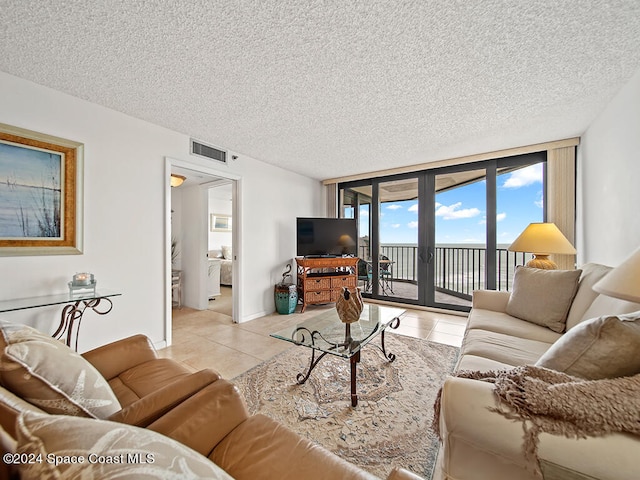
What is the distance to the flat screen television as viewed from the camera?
171 inches

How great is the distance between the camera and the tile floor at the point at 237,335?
2432 millimetres

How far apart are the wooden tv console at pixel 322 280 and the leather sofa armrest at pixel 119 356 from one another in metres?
2.68

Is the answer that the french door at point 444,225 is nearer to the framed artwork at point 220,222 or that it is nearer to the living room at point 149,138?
the living room at point 149,138

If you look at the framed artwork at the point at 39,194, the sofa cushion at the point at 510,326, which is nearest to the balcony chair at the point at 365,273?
the sofa cushion at the point at 510,326

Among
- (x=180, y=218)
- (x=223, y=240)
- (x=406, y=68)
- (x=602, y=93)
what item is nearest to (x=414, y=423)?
(x=406, y=68)

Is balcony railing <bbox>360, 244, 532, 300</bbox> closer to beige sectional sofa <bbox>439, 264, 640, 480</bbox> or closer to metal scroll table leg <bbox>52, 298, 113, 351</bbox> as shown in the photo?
beige sectional sofa <bbox>439, 264, 640, 480</bbox>

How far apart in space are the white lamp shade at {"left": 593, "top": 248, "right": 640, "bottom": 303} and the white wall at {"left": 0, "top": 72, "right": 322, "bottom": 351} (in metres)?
3.33

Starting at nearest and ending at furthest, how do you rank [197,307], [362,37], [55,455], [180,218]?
[55,455]
[362,37]
[197,307]
[180,218]

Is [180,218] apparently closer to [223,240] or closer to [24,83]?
[223,240]

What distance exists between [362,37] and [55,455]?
2.01 m

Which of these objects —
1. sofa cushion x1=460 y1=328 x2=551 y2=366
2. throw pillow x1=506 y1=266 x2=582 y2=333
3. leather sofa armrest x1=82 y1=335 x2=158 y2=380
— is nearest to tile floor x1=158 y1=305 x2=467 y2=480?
leather sofa armrest x1=82 y1=335 x2=158 y2=380

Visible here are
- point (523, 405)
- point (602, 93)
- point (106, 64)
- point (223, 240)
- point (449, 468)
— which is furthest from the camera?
point (223, 240)

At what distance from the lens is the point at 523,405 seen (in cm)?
78

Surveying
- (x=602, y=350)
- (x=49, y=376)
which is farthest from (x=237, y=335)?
(x=602, y=350)
